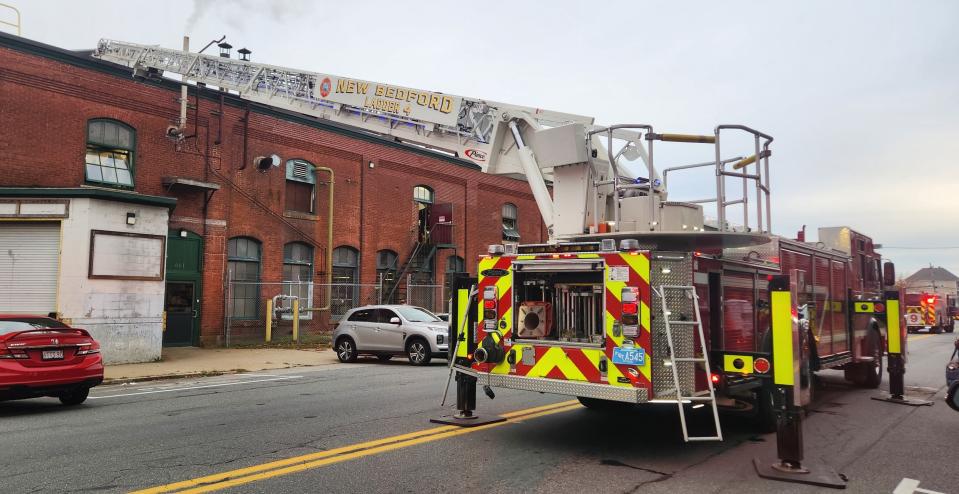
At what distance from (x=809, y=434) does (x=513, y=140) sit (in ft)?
17.7

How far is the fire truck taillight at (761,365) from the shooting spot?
6.26 m

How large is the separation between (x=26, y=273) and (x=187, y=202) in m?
5.34

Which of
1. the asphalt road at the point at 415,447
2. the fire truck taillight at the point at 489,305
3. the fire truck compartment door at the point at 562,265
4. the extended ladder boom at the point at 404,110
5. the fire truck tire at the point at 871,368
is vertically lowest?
the asphalt road at the point at 415,447

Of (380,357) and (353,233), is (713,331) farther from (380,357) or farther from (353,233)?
(353,233)

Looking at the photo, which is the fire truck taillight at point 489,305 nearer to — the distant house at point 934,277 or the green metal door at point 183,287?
the green metal door at point 183,287

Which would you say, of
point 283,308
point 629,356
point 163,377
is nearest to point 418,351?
point 163,377

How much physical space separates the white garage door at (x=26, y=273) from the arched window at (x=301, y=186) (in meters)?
8.75

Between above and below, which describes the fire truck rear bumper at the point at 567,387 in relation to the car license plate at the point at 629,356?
below

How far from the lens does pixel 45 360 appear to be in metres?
9.31

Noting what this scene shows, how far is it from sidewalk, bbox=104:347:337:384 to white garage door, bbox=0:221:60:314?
238 cm

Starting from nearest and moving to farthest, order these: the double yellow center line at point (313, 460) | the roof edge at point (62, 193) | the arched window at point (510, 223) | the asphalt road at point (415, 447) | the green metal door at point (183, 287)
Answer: the double yellow center line at point (313, 460) → the asphalt road at point (415, 447) → the roof edge at point (62, 193) → the green metal door at point (183, 287) → the arched window at point (510, 223)

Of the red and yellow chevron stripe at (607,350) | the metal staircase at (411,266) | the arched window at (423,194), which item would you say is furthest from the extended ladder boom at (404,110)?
the arched window at (423,194)

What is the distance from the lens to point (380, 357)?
57.5 ft

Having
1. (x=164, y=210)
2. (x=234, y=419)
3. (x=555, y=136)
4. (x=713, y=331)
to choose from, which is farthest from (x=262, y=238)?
(x=713, y=331)
